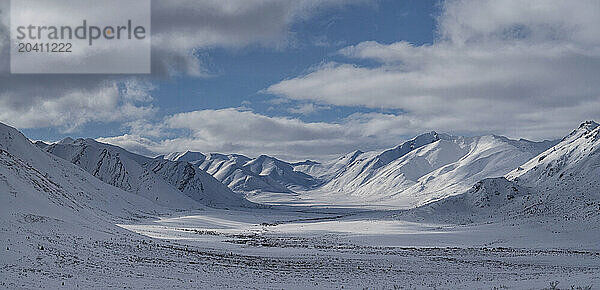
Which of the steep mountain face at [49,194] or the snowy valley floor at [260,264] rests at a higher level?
the steep mountain face at [49,194]

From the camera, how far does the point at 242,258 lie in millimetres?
42375

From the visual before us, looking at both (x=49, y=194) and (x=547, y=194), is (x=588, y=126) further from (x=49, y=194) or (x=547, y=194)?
(x=49, y=194)

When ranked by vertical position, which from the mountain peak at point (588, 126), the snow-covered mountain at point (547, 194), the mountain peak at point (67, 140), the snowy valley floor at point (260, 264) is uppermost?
the mountain peak at point (67, 140)

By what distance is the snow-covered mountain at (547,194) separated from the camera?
82.4 metres

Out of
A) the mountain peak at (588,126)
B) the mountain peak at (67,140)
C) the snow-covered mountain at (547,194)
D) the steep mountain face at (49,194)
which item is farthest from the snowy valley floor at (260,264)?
the mountain peak at (67,140)

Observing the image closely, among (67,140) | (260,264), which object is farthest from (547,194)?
(67,140)

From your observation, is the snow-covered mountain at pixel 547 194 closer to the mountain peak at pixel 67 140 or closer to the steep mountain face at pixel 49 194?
the steep mountain face at pixel 49 194

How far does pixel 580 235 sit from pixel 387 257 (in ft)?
110

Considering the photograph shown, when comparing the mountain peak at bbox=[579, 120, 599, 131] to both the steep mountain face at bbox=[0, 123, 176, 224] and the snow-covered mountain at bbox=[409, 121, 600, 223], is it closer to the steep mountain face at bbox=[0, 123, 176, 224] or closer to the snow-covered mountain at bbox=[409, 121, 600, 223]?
the snow-covered mountain at bbox=[409, 121, 600, 223]

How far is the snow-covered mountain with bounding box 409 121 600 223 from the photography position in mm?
82375

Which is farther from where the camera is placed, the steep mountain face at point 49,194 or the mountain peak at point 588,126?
the mountain peak at point 588,126

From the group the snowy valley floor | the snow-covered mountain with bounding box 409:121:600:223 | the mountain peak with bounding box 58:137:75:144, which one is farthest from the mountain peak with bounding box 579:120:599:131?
the mountain peak with bounding box 58:137:75:144

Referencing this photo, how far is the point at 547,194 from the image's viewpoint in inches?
3681

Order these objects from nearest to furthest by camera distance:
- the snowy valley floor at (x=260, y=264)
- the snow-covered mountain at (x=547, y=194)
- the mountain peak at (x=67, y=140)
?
the snowy valley floor at (x=260, y=264), the snow-covered mountain at (x=547, y=194), the mountain peak at (x=67, y=140)
